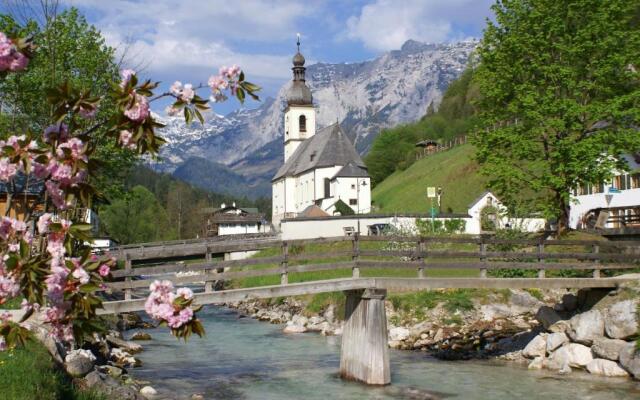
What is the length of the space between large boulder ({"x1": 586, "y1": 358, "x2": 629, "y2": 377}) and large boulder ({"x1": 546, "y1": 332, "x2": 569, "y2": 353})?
1.65 meters

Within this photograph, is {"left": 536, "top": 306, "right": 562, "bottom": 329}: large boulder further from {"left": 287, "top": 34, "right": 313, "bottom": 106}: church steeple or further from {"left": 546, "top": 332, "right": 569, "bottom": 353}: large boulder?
{"left": 287, "top": 34, "right": 313, "bottom": 106}: church steeple

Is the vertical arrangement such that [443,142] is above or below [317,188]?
above

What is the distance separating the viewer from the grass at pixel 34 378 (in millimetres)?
10422

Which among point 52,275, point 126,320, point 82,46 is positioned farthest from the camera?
point 82,46

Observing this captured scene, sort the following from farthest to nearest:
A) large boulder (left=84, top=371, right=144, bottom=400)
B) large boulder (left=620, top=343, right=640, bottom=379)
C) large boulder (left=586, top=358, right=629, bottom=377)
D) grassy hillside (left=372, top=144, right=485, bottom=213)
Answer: grassy hillside (left=372, top=144, right=485, bottom=213)
large boulder (left=586, top=358, right=629, bottom=377)
large boulder (left=620, top=343, right=640, bottom=379)
large boulder (left=84, top=371, right=144, bottom=400)

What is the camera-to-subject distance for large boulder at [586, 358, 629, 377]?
62.1ft

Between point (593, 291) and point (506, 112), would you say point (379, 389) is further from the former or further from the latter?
point (506, 112)

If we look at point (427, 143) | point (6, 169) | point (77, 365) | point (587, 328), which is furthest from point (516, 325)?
point (427, 143)

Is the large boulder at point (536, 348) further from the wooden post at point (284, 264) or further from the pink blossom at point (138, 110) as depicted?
the pink blossom at point (138, 110)

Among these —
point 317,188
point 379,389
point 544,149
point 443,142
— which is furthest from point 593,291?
point 443,142

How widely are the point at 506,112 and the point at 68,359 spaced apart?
24.6 m

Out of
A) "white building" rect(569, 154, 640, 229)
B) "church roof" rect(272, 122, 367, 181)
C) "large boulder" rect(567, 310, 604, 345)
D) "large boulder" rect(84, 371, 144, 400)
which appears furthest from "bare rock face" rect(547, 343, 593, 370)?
"church roof" rect(272, 122, 367, 181)

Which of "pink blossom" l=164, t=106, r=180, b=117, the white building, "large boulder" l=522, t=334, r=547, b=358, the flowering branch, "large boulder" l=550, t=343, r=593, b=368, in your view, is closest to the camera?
the flowering branch

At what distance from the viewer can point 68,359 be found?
49.7ft
